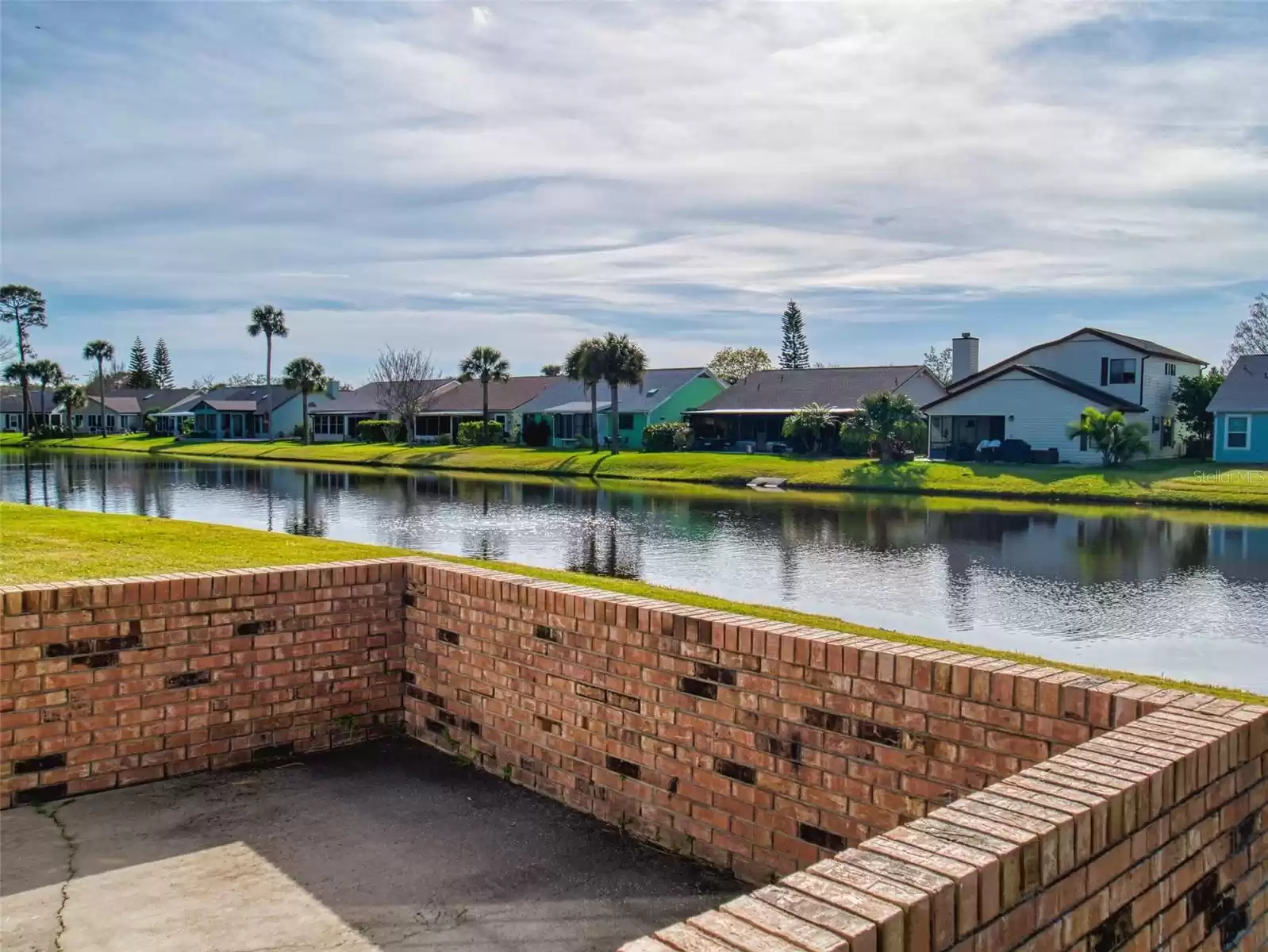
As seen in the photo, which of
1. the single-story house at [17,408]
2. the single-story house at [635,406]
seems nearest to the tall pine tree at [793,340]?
the single-story house at [635,406]

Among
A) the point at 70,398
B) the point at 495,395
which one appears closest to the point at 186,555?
the point at 495,395

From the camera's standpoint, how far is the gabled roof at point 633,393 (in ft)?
239

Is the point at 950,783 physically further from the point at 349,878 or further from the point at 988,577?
the point at 988,577

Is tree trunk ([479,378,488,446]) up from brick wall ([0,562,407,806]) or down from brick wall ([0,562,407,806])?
up

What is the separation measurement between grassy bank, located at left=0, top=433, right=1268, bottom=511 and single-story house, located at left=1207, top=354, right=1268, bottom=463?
6.78 ft

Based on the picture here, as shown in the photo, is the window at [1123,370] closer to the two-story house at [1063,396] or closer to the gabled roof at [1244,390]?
the two-story house at [1063,396]

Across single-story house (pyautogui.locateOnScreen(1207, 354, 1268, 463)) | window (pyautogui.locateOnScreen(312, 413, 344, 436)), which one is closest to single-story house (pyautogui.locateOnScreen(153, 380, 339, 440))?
window (pyautogui.locateOnScreen(312, 413, 344, 436))

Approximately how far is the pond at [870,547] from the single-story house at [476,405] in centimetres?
3251

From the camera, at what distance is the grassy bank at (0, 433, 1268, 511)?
41.0 m

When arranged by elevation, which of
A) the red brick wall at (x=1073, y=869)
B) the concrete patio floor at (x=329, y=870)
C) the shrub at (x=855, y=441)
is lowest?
the concrete patio floor at (x=329, y=870)

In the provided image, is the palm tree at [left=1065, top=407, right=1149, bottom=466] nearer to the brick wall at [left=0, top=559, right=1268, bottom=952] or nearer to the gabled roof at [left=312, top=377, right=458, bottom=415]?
the brick wall at [left=0, top=559, right=1268, bottom=952]

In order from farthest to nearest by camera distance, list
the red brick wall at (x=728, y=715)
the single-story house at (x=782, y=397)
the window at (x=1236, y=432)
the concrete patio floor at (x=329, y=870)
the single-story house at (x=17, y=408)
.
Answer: the single-story house at (x=17, y=408), the single-story house at (x=782, y=397), the window at (x=1236, y=432), the concrete patio floor at (x=329, y=870), the red brick wall at (x=728, y=715)

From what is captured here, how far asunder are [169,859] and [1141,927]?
15.3ft

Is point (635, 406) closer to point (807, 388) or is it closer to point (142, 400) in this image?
point (807, 388)
